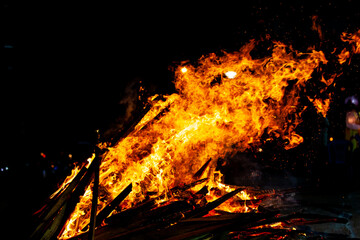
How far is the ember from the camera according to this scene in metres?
3.10

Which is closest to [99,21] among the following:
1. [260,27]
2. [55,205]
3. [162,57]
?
[162,57]

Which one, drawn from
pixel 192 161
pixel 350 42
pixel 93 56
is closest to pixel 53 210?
pixel 192 161

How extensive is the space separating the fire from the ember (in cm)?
2

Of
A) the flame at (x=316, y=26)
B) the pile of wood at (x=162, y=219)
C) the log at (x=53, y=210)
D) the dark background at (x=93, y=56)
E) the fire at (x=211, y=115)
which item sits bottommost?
the pile of wood at (x=162, y=219)

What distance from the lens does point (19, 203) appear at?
3.84 m

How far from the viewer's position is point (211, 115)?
179 inches

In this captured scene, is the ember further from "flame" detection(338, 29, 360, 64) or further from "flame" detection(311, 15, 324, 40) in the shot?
"flame" detection(311, 15, 324, 40)

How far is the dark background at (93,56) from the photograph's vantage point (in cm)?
1150

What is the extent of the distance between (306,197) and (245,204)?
141 inches

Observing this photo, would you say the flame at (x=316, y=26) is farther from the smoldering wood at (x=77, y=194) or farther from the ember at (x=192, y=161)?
the smoldering wood at (x=77, y=194)

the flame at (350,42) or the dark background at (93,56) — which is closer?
the flame at (350,42)

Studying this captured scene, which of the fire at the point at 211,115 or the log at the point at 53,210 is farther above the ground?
the fire at the point at 211,115

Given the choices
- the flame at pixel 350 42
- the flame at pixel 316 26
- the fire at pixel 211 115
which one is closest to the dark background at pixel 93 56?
the flame at pixel 316 26

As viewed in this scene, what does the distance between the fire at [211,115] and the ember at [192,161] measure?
0.06 ft
